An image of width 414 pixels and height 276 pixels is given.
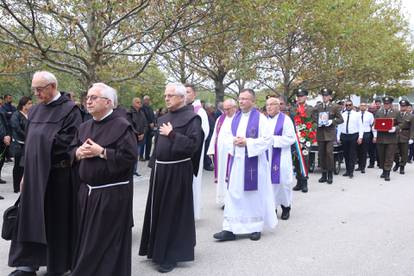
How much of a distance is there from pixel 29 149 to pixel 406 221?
18.7ft

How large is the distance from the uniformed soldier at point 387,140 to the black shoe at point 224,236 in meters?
6.97

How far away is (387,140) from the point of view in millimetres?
12016

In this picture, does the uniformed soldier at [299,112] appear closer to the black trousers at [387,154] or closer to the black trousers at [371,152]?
the black trousers at [387,154]

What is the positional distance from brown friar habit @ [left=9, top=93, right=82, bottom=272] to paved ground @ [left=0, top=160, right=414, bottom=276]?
1.83 feet

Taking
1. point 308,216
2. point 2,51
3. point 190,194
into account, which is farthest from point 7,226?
point 2,51

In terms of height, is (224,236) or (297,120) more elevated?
(297,120)

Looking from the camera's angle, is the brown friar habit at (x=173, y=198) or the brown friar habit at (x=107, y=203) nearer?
the brown friar habit at (x=107, y=203)

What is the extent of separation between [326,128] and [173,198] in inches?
272

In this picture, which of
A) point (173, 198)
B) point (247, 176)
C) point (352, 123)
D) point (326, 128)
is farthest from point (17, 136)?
point (352, 123)

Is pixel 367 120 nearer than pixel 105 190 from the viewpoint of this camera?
No

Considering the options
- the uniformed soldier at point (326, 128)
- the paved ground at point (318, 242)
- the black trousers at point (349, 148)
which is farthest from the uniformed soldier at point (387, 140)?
the paved ground at point (318, 242)

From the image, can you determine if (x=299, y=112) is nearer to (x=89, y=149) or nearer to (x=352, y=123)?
(x=352, y=123)

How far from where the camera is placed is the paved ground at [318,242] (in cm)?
501

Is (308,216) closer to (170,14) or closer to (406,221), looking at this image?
(406,221)
